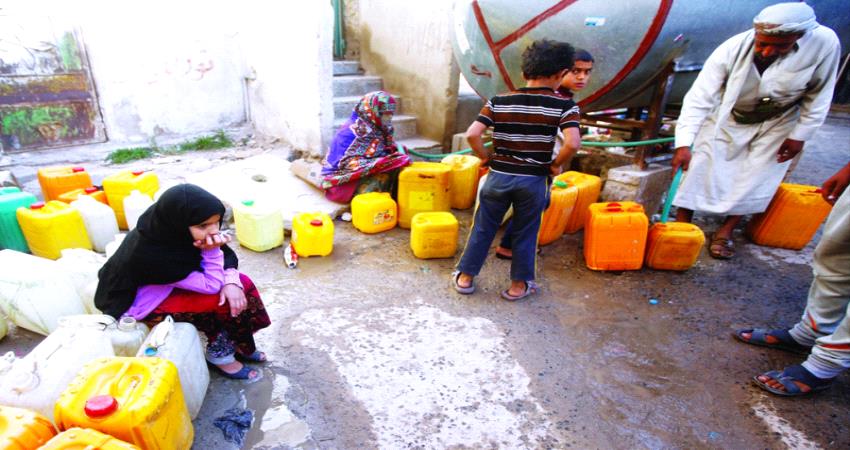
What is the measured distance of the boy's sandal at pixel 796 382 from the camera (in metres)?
2.34

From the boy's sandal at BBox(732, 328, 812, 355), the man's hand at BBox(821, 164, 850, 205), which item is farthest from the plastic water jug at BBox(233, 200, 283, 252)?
the man's hand at BBox(821, 164, 850, 205)

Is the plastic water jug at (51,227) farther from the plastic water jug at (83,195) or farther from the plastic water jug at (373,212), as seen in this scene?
the plastic water jug at (373,212)

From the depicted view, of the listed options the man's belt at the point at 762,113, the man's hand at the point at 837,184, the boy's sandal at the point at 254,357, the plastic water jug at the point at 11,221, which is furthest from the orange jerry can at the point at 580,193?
the plastic water jug at the point at 11,221

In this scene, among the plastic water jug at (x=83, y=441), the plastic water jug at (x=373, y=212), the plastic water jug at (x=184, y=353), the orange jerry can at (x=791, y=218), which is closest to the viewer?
the plastic water jug at (x=83, y=441)

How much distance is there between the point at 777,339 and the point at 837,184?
97 cm

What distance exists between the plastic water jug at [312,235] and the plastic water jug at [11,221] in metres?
1.87

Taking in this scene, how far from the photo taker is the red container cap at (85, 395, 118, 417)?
1.39 m

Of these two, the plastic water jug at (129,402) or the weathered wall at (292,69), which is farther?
the weathered wall at (292,69)

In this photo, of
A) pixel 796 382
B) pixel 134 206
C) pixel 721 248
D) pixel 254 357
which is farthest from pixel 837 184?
pixel 134 206

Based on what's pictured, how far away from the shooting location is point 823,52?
3057mm

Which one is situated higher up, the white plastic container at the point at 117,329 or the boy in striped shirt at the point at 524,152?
the boy in striped shirt at the point at 524,152

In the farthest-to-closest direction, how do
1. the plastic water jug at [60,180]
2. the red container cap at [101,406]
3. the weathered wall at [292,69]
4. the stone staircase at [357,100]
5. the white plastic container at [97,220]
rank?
the stone staircase at [357,100] → the weathered wall at [292,69] → the plastic water jug at [60,180] → the white plastic container at [97,220] → the red container cap at [101,406]

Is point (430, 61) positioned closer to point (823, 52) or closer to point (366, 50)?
point (366, 50)

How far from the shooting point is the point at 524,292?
3219mm
